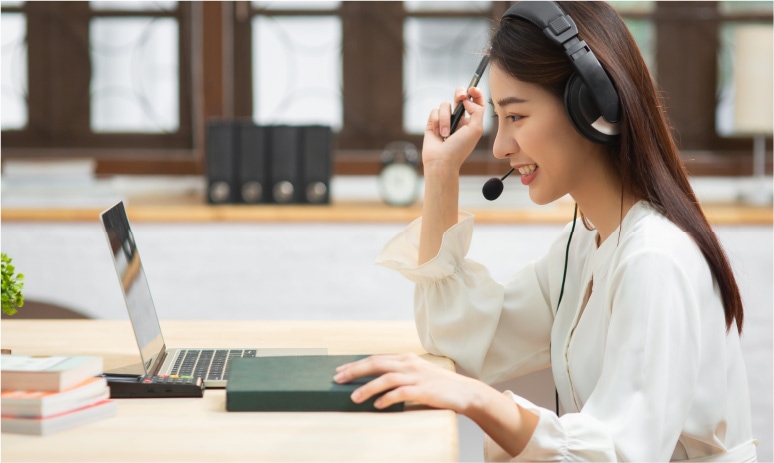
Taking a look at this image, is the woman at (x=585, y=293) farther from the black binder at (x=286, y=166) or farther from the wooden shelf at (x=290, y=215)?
the black binder at (x=286, y=166)

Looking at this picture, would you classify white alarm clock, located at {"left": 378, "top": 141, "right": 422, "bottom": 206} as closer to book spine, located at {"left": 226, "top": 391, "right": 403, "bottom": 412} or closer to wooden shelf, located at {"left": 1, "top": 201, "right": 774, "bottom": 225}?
wooden shelf, located at {"left": 1, "top": 201, "right": 774, "bottom": 225}

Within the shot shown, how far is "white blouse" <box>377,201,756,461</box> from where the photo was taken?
38.5 inches

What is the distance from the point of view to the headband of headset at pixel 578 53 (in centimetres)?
109

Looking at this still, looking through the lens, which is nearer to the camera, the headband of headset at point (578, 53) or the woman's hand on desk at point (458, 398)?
the woman's hand on desk at point (458, 398)

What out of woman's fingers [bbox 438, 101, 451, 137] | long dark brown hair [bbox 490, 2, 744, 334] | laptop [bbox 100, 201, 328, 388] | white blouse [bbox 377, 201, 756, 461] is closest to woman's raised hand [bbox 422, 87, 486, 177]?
woman's fingers [bbox 438, 101, 451, 137]

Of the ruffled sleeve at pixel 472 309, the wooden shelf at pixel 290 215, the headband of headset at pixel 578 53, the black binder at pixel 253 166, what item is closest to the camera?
the headband of headset at pixel 578 53

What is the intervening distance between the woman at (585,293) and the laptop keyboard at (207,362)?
0.23 meters

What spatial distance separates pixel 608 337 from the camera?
1.03 metres

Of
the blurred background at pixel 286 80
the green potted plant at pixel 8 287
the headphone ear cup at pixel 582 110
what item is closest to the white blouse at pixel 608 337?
the headphone ear cup at pixel 582 110

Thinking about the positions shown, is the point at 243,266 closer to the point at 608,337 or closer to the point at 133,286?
the point at 133,286

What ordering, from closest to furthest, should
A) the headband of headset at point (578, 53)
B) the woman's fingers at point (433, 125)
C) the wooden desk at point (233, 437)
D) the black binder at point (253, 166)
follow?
the wooden desk at point (233, 437) → the headband of headset at point (578, 53) → the woman's fingers at point (433, 125) → the black binder at point (253, 166)

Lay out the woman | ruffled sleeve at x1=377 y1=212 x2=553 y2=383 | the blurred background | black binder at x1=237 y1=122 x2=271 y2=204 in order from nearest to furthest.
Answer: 1. the woman
2. ruffled sleeve at x1=377 y1=212 x2=553 y2=383
3. black binder at x1=237 y1=122 x2=271 y2=204
4. the blurred background

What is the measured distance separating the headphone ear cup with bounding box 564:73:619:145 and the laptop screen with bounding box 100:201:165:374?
0.62m

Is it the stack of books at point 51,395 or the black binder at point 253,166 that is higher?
the black binder at point 253,166
